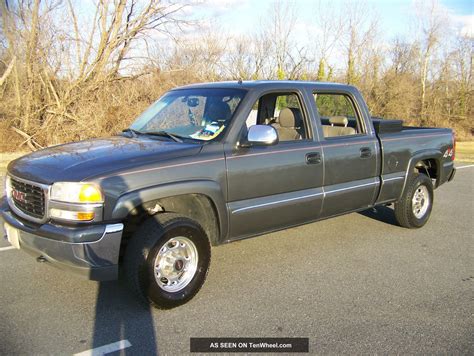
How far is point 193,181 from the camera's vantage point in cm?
370

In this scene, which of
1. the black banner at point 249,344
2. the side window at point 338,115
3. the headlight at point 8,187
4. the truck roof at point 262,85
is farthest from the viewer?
the side window at point 338,115

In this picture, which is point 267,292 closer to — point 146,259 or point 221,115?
point 146,259

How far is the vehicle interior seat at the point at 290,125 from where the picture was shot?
481 cm

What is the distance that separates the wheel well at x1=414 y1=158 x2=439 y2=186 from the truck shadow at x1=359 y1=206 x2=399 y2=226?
0.79 m

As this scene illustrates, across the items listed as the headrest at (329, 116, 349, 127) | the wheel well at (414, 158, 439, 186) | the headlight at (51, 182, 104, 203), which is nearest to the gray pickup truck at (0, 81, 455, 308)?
the headlight at (51, 182, 104, 203)

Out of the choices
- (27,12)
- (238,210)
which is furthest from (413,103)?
(238,210)

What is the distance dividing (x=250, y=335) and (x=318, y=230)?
2.85m

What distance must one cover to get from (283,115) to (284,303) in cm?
220

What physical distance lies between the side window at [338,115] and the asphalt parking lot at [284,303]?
1.39 meters

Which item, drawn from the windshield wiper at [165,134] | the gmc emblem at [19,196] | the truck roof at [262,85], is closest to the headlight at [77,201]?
the gmc emblem at [19,196]

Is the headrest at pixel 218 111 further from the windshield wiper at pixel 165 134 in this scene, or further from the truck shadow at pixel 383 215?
the truck shadow at pixel 383 215

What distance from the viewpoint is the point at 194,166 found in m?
3.74

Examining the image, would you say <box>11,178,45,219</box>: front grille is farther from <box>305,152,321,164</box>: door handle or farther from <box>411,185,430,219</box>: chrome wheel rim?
<box>411,185,430,219</box>: chrome wheel rim

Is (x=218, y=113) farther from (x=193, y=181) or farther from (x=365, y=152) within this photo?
(x=365, y=152)
